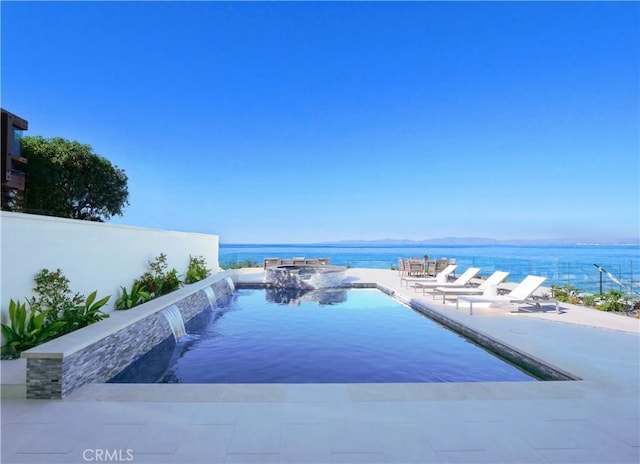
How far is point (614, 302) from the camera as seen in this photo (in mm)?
8523

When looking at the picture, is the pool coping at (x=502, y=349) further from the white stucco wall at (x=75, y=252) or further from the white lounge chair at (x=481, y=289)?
the white stucco wall at (x=75, y=252)

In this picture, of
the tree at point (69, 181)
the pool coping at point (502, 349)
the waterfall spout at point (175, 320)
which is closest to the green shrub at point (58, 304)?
the waterfall spout at point (175, 320)

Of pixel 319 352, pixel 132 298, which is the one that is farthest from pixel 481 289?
pixel 132 298

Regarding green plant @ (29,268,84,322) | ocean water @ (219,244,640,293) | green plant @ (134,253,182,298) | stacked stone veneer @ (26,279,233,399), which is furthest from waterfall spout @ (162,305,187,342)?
ocean water @ (219,244,640,293)

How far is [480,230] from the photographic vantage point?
70312mm

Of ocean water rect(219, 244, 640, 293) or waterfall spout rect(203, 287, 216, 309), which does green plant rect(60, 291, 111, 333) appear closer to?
waterfall spout rect(203, 287, 216, 309)

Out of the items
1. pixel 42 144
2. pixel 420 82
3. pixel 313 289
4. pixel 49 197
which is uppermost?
pixel 420 82

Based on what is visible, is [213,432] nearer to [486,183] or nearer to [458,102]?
[458,102]

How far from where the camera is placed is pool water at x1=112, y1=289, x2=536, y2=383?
480 cm

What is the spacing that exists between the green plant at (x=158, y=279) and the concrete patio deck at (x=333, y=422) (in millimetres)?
4191

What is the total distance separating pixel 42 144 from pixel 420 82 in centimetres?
1656

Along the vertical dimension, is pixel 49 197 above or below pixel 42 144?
below

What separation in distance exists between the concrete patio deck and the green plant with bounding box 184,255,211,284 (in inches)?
302

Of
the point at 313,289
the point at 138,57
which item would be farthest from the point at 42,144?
the point at 313,289
